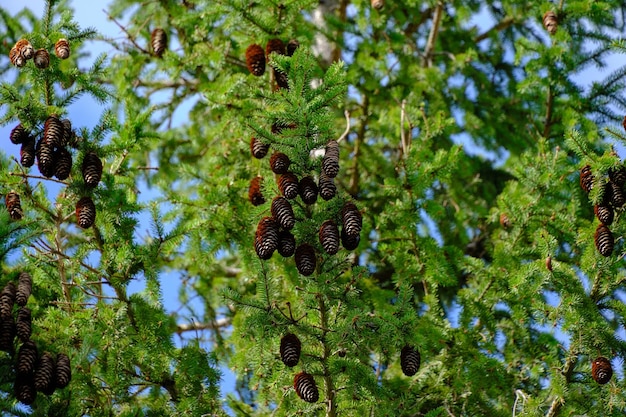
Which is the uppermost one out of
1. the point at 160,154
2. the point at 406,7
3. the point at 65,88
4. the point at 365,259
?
the point at 406,7

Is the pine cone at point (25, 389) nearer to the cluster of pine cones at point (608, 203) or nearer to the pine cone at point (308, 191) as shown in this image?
the pine cone at point (308, 191)

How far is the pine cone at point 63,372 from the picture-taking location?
4840 millimetres

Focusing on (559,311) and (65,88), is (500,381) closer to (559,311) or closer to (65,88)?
(559,311)

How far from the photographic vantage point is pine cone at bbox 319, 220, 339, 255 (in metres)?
4.98

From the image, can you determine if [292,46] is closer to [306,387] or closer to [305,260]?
[305,260]

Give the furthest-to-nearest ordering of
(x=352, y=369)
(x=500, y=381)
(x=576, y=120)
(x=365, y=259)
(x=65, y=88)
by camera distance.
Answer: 1. (x=365, y=259)
2. (x=576, y=120)
3. (x=500, y=381)
4. (x=65, y=88)
5. (x=352, y=369)

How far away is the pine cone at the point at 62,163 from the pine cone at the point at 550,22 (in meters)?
4.33

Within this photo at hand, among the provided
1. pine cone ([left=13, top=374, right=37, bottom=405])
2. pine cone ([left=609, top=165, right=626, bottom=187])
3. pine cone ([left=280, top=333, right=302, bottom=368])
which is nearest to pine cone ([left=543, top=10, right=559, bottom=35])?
pine cone ([left=609, top=165, right=626, bottom=187])

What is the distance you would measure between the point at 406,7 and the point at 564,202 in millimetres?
3592

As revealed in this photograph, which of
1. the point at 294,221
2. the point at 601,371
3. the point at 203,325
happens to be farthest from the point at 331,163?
the point at 203,325

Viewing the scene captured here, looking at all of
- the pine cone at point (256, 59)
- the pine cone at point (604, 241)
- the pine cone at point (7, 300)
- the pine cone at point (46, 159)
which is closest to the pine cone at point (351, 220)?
the pine cone at point (604, 241)

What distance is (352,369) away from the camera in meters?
5.34

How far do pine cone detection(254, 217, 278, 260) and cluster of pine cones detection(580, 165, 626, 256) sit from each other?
1.93 metres

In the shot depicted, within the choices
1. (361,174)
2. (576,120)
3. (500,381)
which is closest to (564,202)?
(576,120)
